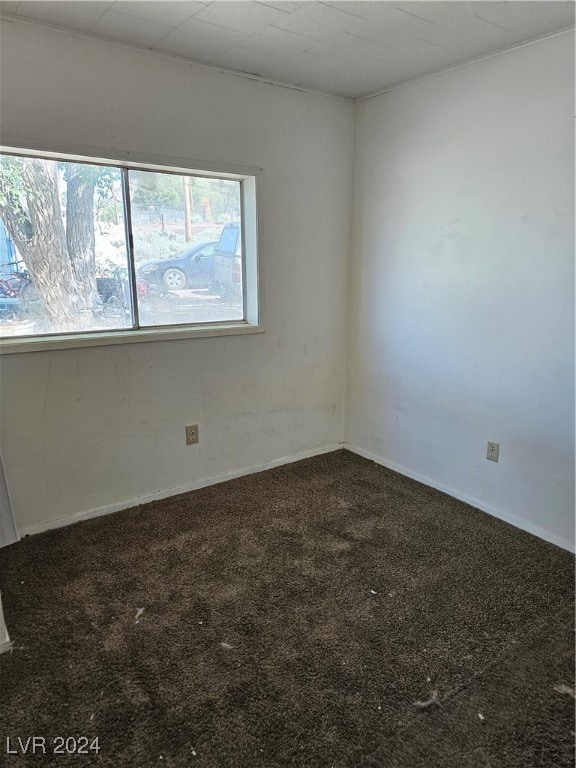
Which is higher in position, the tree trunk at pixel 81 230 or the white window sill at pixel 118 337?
the tree trunk at pixel 81 230

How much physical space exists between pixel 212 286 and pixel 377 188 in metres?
1.24

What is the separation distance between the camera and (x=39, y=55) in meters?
2.14

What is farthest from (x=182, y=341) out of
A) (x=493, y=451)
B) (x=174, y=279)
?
(x=493, y=451)

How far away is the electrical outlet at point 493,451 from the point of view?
265cm

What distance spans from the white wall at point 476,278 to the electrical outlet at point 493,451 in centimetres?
4

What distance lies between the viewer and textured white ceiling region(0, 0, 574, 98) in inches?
76.8

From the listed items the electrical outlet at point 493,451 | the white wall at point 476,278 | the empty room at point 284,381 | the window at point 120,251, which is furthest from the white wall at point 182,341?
the electrical outlet at point 493,451

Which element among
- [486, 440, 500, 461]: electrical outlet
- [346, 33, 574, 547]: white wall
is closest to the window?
[346, 33, 574, 547]: white wall

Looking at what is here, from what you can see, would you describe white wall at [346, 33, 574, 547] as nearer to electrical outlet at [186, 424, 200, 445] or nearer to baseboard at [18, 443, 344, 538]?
baseboard at [18, 443, 344, 538]

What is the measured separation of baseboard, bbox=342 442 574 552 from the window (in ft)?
4.31

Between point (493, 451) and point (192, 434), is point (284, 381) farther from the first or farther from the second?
point (493, 451)

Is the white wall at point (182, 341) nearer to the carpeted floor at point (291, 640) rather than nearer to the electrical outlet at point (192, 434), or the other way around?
the electrical outlet at point (192, 434)

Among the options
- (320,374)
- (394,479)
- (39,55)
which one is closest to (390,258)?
(320,374)

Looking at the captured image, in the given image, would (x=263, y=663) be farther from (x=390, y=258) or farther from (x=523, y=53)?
(x=523, y=53)
